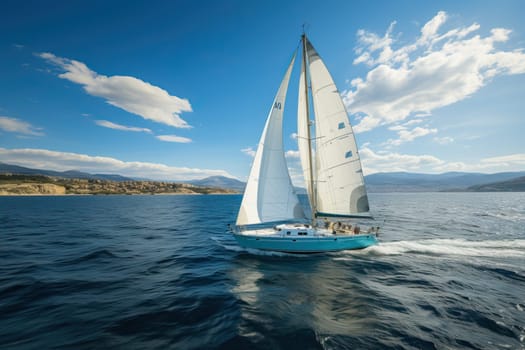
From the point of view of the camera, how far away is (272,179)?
19203 mm

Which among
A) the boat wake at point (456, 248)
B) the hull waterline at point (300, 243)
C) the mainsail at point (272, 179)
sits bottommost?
the boat wake at point (456, 248)

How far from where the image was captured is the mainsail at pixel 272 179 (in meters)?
18.7

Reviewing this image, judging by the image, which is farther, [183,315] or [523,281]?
[523,281]

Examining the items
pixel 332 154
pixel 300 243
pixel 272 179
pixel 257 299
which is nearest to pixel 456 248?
pixel 332 154

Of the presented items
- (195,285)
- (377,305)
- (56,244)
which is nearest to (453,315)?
(377,305)

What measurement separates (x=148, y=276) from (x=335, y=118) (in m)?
19.6

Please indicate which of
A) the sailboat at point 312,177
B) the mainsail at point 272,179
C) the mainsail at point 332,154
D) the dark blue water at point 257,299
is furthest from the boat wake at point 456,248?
the mainsail at point 272,179

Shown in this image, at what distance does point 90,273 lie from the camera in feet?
46.6

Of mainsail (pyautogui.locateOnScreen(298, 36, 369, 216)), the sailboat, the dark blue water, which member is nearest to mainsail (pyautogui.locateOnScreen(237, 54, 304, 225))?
the sailboat

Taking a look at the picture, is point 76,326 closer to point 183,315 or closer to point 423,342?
point 183,315

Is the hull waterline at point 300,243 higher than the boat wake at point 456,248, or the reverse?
the hull waterline at point 300,243

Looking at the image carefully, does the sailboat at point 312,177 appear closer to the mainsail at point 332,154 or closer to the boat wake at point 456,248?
the mainsail at point 332,154

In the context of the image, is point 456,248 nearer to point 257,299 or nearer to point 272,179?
point 272,179

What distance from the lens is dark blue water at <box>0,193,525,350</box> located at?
Answer: 804 cm
